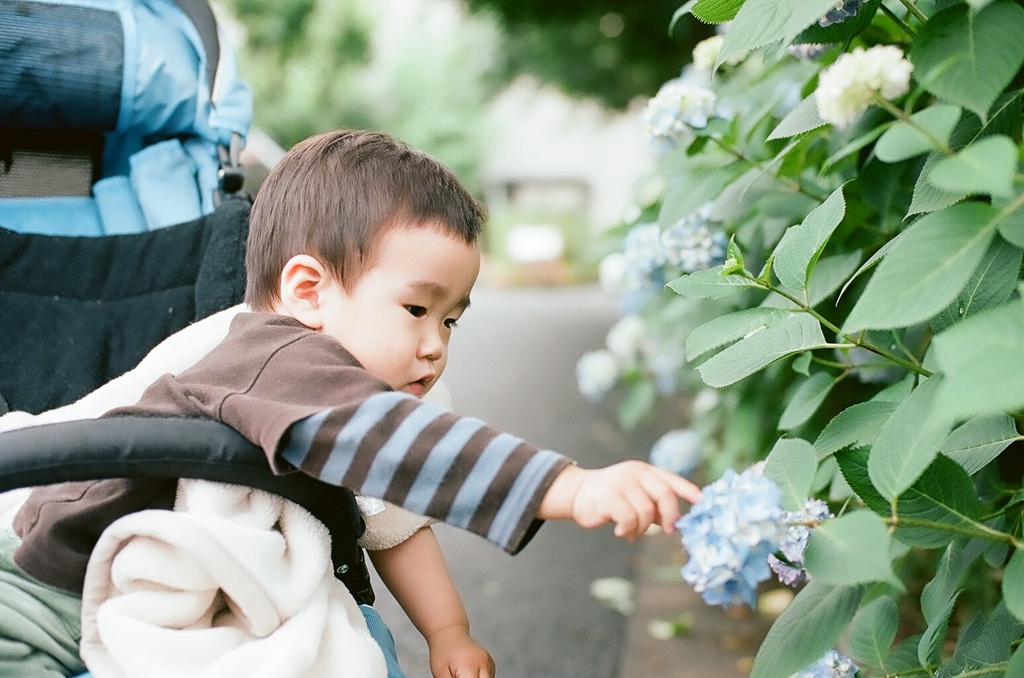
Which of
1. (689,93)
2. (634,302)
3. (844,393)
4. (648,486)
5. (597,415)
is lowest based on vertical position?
(597,415)

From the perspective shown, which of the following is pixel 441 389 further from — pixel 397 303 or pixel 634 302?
pixel 634 302

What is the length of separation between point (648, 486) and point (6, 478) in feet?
1.92

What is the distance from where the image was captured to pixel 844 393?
173cm

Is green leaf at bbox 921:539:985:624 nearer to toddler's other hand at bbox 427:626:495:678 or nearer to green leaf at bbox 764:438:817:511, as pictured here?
green leaf at bbox 764:438:817:511

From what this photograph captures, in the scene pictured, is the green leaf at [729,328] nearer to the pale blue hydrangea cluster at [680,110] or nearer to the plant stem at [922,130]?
the plant stem at [922,130]

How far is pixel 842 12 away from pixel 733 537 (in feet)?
2.01

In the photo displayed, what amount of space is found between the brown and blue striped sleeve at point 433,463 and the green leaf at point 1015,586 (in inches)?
15.8

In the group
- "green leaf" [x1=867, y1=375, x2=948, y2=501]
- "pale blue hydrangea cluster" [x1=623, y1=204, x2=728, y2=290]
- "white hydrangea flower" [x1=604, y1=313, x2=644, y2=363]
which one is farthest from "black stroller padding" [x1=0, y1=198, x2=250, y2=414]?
"white hydrangea flower" [x1=604, y1=313, x2=644, y2=363]

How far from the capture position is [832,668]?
3.70 ft

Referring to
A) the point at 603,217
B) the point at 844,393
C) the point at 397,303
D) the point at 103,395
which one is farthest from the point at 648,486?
the point at 603,217

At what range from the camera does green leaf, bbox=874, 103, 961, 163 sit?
787 millimetres

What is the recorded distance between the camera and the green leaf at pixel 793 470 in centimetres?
86

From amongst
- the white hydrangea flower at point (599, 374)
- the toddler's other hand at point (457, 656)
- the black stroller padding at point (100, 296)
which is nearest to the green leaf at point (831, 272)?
the toddler's other hand at point (457, 656)

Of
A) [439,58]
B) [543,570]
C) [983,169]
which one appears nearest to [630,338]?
[543,570]
